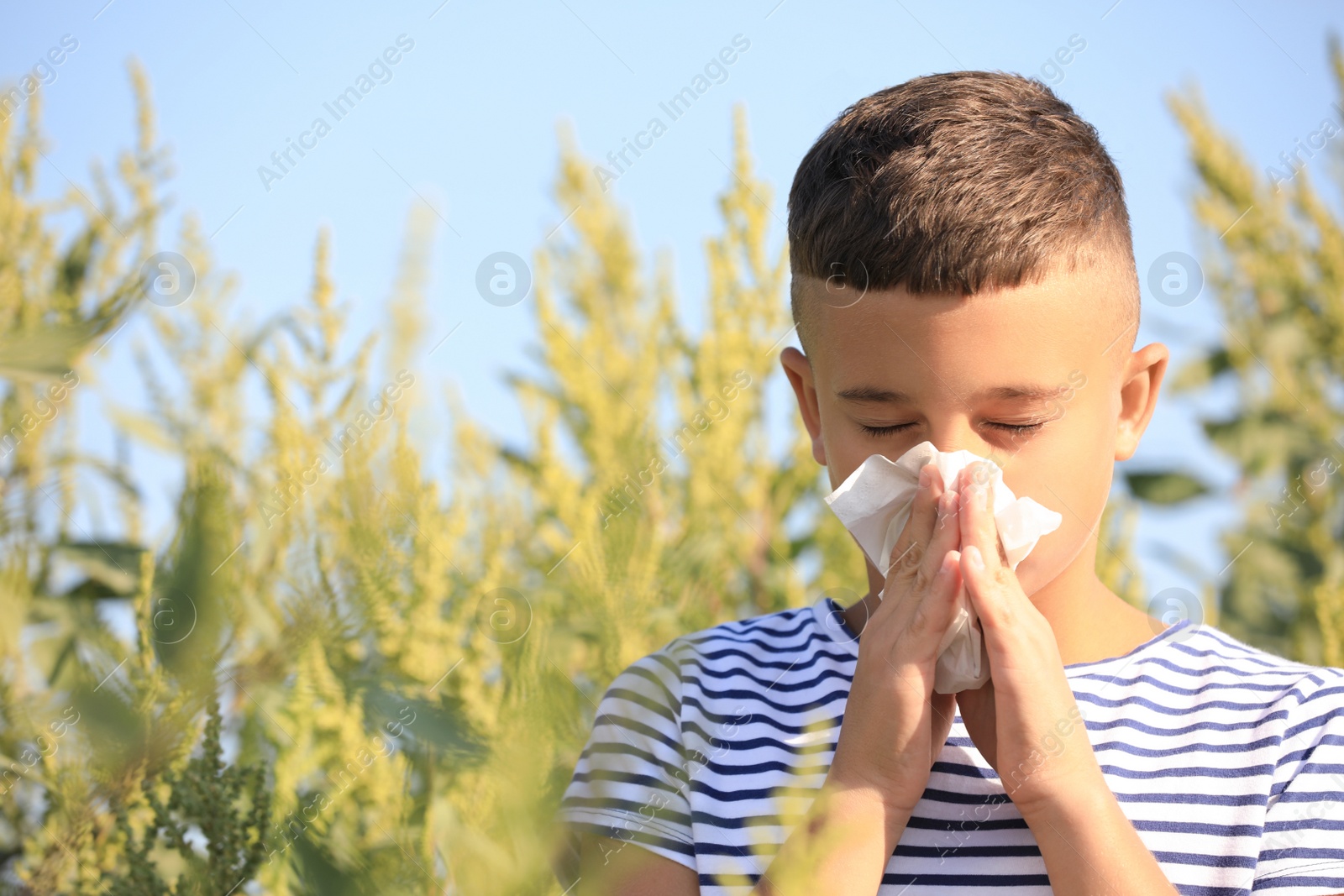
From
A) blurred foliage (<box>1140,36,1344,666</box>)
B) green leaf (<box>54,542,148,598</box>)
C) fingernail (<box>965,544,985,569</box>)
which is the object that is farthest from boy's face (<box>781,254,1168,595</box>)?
blurred foliage (<box>1140,36,1344,666</box>)

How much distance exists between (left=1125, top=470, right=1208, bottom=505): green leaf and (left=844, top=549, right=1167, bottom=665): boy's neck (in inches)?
83.8

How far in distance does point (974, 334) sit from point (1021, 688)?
0.37 m

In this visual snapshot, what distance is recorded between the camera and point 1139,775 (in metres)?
1.22

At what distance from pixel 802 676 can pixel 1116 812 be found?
0.48 metres

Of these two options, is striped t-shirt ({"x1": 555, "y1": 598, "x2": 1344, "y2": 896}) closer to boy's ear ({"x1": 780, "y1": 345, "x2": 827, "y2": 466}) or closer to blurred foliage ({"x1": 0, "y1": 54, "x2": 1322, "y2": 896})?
boy's ear ({"x1": 780, "y1": 345, "x2": 827, "y2": 466})

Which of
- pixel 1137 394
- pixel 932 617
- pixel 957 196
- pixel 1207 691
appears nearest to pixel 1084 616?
pixel 1207 691

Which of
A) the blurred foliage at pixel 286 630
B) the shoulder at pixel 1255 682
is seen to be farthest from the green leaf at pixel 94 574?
the shoulder at pixel 1255 682

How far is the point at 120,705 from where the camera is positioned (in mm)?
340

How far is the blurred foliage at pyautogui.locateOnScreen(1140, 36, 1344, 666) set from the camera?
2947 mm

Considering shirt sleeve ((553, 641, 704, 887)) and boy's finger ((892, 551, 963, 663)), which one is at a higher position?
boy's finger ((892, 551, 963, 663))

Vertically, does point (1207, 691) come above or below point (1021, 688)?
above

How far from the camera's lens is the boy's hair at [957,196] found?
1.21 m

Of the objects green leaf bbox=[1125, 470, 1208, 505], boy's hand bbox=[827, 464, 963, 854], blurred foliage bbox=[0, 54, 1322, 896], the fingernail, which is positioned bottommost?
blurred foliage bbox=[0, 54, 1322, 896]

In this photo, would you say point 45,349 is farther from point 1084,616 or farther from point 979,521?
point 1084,616
